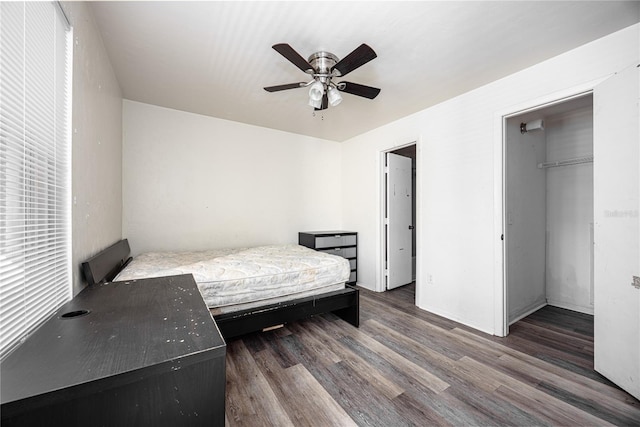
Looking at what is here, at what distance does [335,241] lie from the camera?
13.5 ft

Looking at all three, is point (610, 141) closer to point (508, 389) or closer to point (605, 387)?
point (605, 387)

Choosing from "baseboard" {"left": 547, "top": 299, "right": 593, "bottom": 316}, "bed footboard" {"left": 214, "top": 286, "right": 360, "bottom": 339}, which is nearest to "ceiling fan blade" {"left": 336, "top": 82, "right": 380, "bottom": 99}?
"bed footboard" {"left": 214, "top": 286, "right": 360, "bottom": 339}

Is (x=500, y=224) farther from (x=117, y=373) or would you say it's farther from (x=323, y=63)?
(x=117, y=373)

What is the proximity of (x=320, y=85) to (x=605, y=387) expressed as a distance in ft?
9.62

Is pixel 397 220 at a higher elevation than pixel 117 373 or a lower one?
A: higher

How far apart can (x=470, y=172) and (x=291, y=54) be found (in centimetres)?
217

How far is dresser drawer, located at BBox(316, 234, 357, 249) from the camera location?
3.93 meters

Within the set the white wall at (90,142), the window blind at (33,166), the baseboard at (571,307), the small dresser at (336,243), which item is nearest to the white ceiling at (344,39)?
the white wall at (90,142)

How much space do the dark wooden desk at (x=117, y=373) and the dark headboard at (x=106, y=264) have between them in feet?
1.75

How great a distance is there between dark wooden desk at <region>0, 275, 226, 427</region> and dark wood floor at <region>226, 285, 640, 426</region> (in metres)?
0.92

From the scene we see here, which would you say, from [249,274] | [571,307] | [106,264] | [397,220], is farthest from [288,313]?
[571,307]

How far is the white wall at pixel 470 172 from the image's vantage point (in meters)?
2.06

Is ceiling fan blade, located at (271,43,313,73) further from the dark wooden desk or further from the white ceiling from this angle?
the dark wooden desk

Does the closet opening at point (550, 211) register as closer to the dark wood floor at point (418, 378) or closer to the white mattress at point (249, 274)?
the dark wood floor at point (418, 378)
